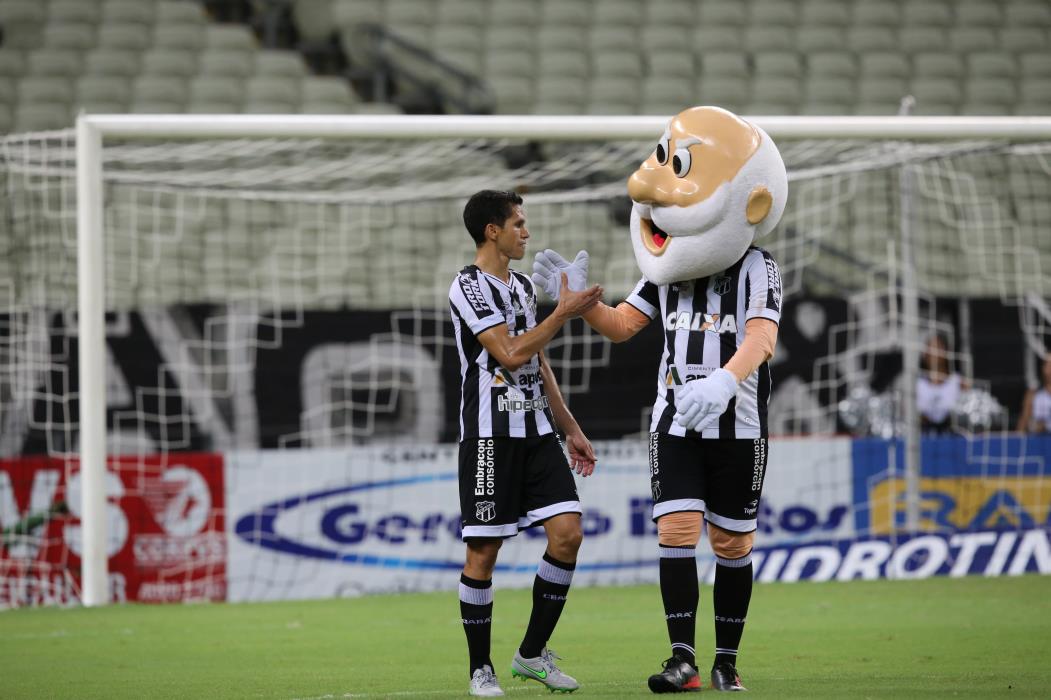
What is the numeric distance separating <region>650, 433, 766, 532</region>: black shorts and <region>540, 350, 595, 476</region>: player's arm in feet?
1.46

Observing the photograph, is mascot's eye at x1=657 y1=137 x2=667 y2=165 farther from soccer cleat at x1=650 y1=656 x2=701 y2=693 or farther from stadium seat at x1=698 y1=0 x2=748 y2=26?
stadium seat at x1=698 y1=0 x2=748 y2=26

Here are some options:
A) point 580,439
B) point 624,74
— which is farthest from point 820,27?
point 580,439

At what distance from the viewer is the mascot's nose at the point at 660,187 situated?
15.8ft

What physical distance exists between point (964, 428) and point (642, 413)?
2.55m

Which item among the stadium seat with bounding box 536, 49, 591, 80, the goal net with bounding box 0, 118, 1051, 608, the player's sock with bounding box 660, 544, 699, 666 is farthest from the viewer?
the stadium seat with bounding box 536, 49, 591, 80

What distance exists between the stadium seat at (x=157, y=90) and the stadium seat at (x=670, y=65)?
5.06 metres

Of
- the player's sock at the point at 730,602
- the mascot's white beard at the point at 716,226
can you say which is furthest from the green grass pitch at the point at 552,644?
the mascot's white beard at the point at 716,226

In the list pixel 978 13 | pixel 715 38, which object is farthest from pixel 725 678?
pixel 978 13

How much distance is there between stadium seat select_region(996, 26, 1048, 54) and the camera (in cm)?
1585

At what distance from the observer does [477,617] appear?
16.1 ft

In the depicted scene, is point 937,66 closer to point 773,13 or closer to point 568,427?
point 773,13

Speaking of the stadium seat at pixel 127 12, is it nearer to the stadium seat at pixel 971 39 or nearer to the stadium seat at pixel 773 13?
the stadium seat at pixel 773 13

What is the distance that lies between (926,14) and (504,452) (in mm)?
12914

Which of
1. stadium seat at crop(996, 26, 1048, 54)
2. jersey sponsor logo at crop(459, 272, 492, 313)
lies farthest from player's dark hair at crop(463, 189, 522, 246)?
stadium seat at crop(996, 26, 1048, 54)
